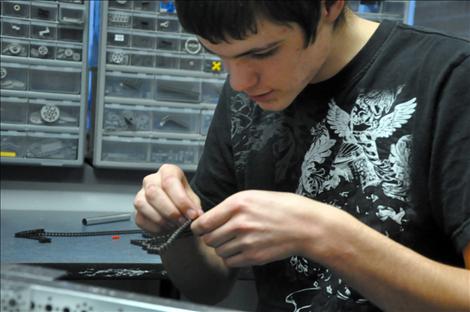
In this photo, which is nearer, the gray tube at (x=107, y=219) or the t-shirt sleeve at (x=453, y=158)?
the t-shirt sleeve at (x=453, y=158)

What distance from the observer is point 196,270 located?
87cm

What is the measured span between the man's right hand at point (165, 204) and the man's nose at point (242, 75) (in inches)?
6.0

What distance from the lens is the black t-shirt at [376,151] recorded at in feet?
2.29

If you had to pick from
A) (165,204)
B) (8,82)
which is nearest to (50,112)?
(8,82)

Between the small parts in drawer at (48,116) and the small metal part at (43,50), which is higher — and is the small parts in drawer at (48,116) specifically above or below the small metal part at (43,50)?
below

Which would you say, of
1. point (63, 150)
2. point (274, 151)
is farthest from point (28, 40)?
point (274, 151)

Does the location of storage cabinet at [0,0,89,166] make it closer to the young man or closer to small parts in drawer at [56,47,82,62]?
small parts in drawer at [56,47,82,62]

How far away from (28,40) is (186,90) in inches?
19.1

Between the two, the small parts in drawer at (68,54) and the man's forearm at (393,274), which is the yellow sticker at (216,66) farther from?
the man's forearm at (393,274)

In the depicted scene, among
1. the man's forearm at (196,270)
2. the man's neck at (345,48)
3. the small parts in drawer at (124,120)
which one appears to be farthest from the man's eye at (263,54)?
the small parts in drawer at (124,120)

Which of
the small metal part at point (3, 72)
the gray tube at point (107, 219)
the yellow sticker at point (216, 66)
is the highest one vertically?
the yellow sticker at point (216, 66)

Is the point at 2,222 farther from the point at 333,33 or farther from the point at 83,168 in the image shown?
the point at 333,33

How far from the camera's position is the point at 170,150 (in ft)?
6.42

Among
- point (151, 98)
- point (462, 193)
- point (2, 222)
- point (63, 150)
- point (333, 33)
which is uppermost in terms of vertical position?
point (333, 33)
